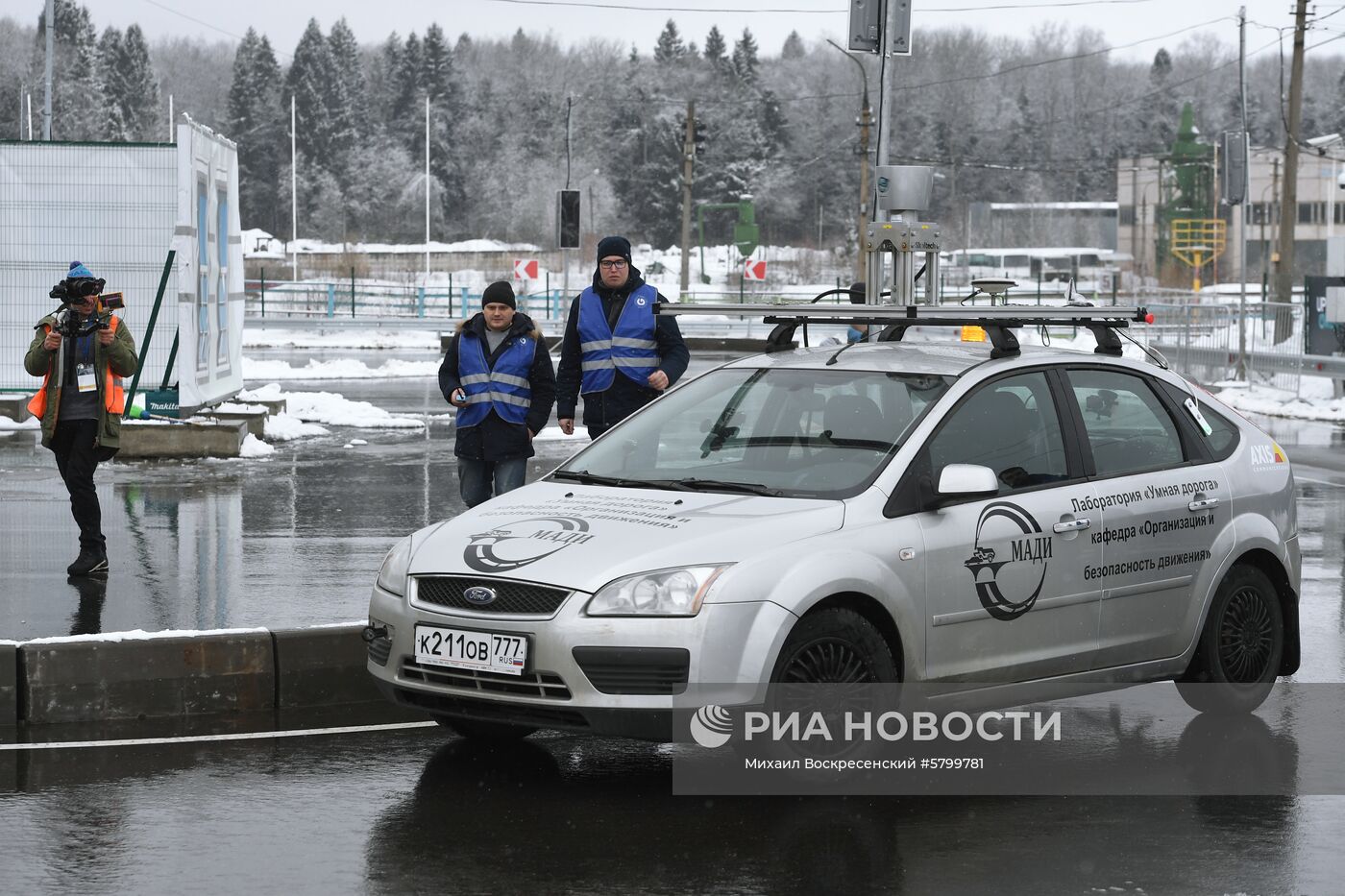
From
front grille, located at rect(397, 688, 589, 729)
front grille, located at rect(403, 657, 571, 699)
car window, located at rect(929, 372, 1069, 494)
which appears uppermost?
car window, located at rect(929, 372, 1069, 494)

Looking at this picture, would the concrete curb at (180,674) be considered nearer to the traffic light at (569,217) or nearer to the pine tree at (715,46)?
the traffic light at (569,217)

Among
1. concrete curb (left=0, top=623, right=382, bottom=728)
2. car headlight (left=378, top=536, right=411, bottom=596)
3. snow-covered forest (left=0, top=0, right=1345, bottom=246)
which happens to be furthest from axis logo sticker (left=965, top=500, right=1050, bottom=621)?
snow-covered forest (left=0, top=0, right=1345, bottom=246)

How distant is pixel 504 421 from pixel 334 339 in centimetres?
3932

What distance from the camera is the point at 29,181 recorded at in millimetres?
18656

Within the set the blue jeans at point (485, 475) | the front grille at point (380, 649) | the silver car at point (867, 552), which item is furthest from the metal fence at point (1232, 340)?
the front grille at point (380, 649)

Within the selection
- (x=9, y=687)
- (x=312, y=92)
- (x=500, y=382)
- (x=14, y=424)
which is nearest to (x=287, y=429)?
(x=14, y=424)

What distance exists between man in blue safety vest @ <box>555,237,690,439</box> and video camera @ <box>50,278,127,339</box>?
102 inches

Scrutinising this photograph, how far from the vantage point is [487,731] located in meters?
6.63

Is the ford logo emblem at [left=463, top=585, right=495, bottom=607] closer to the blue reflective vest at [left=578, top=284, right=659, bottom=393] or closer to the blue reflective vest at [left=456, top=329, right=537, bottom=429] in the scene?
the blue reflective vest at [left=456, top=329, right=537, bottom=429]

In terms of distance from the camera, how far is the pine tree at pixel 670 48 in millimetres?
141875

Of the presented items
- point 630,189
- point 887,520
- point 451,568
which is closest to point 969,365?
point 887,520

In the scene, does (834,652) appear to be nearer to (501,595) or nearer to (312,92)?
(501,595)

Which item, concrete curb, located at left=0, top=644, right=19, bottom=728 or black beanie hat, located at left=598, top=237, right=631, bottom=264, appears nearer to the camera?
concrete curb, located at left=0, top=644, right=19, bottom=728

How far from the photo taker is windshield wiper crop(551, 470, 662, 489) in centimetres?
661
